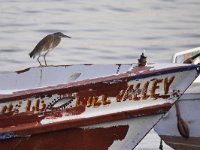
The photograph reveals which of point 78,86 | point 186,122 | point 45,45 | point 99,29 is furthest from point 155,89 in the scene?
point 99,29

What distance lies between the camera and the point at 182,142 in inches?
507

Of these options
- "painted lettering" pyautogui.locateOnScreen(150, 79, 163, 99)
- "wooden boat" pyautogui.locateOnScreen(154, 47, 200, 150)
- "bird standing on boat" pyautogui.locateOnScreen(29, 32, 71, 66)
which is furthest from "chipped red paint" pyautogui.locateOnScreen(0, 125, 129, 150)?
"bird standing on boat" pyautogui.locateOnScreen(29, 32, 71, 66)

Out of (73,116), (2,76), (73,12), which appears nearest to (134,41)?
(73,12)

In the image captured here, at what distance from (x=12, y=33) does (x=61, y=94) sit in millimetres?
14647

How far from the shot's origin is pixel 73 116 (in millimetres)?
11336

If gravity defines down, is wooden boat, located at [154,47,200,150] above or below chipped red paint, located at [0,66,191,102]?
below

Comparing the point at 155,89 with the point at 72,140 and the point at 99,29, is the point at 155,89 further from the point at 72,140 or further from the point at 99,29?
the point at 99,29

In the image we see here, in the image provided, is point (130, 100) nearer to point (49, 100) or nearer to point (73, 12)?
point (49, 100)

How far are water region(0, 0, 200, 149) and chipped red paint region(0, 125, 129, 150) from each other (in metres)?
8.92

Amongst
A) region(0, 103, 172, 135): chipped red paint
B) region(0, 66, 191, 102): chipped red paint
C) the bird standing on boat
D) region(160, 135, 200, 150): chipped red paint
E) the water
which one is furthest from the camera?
the water

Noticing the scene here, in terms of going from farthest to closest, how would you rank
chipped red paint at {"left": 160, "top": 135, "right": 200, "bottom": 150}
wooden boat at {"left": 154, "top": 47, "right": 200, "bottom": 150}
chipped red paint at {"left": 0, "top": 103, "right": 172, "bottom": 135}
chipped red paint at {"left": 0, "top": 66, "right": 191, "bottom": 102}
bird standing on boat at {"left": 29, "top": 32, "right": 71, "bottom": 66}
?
bird standing on boat at {"left": 29, "top": 32, "right": 71, "bottom": 66}
chipped red paint at {"left": 160, "top": 135, "right": 200, "bottom": 150}
wooden boat at {"left": 154, "top": 47, "right": 200, "bottom": 150}
chipped red paint at {"left": 0, "top": 103, "right": 172, "bottom": 135}
chipped red paint at {"left": 0, "top": 66, "right": 191, "bottom": 102}

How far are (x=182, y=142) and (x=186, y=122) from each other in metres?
0.34

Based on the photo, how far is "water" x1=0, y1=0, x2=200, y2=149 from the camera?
22359 millimetres

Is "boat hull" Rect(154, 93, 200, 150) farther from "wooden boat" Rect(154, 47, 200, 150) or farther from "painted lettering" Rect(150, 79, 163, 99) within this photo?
"painted lettering" Rect(150, 79, 163, 99)
